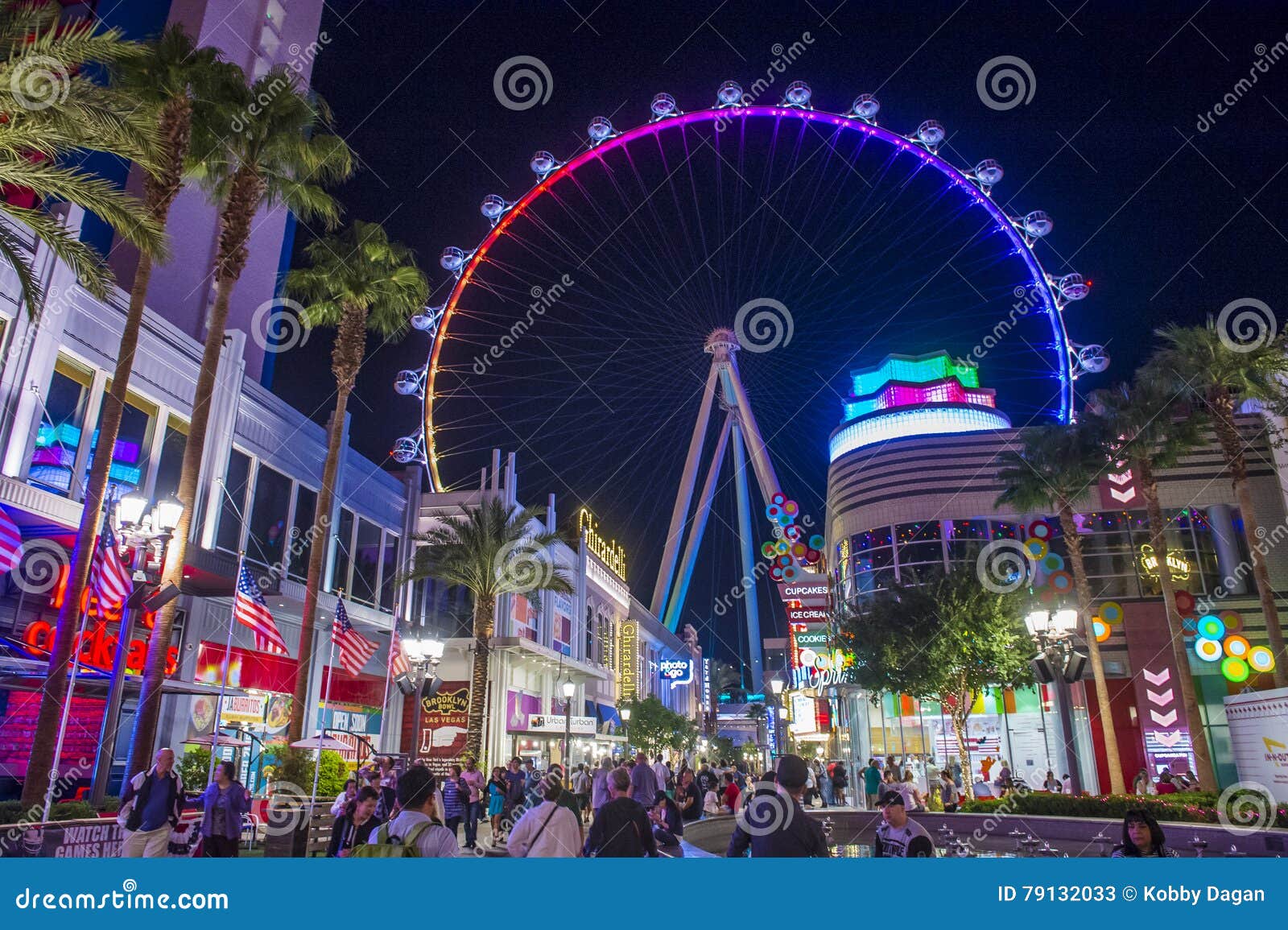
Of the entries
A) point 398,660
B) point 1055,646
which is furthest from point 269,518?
point 1055,646

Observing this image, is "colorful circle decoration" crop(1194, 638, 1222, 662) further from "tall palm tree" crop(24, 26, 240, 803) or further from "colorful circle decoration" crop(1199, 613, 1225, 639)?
"tall palm tree" crop(24, 26, 240, 803)

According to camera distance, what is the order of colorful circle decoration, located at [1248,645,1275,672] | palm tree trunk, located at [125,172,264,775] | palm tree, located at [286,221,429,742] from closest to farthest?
1. palm tree trunk, located at [125,172,264,775]
2. palm tree, located at [286,221,429,742]
3. colorful circle decoration, located at [1248,645,1275,672]

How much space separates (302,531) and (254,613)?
1184 centimetres

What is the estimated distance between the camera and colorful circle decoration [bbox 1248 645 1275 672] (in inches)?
1484

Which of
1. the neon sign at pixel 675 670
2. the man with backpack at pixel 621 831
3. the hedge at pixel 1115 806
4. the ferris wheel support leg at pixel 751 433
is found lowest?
the hedge at pixel 1115 806

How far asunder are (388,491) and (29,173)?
27.7m

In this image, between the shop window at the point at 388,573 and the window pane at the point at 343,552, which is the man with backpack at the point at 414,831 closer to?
the window pane at the point at 343,552

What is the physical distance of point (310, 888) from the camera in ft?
17.4

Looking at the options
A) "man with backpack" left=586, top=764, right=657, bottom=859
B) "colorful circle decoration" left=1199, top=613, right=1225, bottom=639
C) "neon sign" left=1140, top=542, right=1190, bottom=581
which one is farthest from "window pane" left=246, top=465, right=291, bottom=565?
"neon sign" left=1140, top=542, right=1190, bottom=581

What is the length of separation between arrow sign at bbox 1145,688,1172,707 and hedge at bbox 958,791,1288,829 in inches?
786

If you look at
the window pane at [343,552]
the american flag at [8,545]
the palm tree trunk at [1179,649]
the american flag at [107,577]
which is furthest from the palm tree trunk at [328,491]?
the palm tree trunk at [1179,649]

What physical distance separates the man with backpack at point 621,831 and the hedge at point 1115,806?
1588 centimetres

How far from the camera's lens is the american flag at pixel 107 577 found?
50.5 feet

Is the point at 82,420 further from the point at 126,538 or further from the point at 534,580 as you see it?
the point at 534,580
